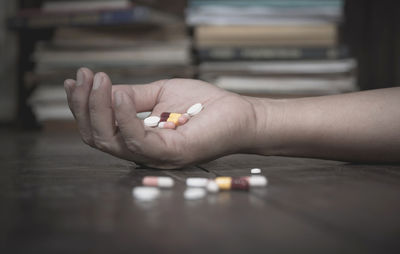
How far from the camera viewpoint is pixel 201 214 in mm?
505

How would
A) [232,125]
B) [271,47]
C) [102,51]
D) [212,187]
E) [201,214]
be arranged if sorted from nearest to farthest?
1. [201,214]
2. [212,187]
3. [232,125]
4. [271,47]
5. [102,51]

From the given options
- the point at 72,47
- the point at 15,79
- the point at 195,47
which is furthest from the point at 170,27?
the point at 15,79

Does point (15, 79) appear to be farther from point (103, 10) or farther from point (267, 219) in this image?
point (267, 219)

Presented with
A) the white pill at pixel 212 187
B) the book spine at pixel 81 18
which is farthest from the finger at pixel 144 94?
the book spine at pixel 81 18

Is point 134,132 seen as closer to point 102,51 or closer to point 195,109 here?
point 195,109

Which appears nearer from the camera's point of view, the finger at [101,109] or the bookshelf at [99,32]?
the finger at [101,109]

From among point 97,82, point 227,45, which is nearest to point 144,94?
point 97,82

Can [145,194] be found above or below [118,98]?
below

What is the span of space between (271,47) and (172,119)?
1268mm

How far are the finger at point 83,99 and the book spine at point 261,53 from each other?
1275 mm

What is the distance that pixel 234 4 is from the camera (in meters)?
2.01

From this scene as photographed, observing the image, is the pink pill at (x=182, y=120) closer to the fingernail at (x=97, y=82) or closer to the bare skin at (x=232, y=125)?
the bare skin at (x=232, y=125)

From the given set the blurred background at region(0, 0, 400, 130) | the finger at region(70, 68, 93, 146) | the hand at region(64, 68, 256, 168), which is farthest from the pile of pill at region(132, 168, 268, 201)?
the blurred background at region(0, 0, 400, 130)

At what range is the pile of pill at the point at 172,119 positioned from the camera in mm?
840
